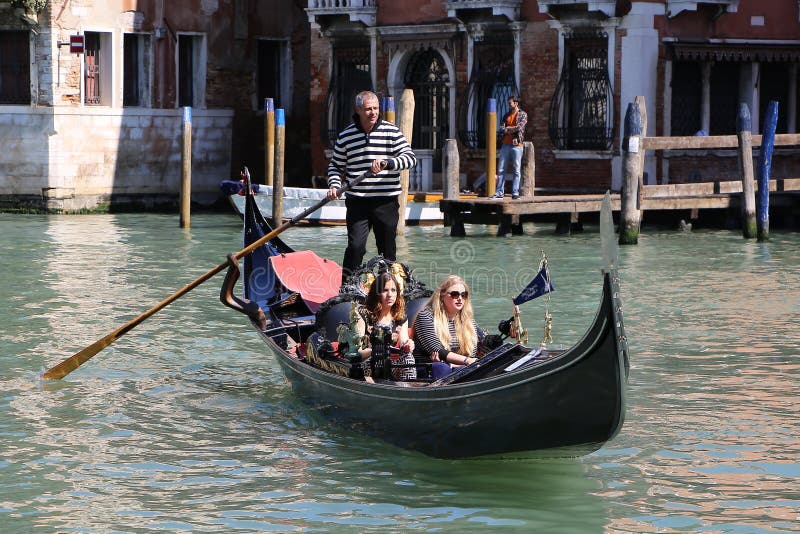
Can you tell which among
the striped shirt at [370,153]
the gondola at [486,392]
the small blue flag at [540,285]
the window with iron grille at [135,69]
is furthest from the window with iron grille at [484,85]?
the small blue flag at [540,285]

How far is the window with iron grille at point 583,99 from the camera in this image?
46.3ft

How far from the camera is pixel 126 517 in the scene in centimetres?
446

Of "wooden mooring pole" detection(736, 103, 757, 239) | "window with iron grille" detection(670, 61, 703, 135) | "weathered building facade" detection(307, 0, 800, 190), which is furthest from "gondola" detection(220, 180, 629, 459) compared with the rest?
"window with iron grille" detection(670, 61, 703, 135)

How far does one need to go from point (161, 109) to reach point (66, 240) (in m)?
3.95

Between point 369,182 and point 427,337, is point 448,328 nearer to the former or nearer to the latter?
point 427,337

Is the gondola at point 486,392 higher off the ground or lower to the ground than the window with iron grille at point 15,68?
lower

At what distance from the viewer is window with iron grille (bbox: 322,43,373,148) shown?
53.4 feet

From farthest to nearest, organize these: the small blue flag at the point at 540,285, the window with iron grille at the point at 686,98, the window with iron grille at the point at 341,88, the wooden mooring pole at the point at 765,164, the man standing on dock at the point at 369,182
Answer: the window with iron grille at the point at 341,88 → the window with iron grille at the point at 686,98 → the wooden mooring pole at the point at 765,164 → the man standing on dock at the point at 369,182 → the small blue flag at the point at 540,285

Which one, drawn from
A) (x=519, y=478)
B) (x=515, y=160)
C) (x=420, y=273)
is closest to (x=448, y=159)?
(x=515, y=160)

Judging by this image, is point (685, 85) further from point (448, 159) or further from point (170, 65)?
point (170, 65)

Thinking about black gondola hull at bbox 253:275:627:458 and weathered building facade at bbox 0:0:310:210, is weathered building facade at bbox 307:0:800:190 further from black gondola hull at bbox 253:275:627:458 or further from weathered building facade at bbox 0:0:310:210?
black gondola hull at bbox 253:275:627:458

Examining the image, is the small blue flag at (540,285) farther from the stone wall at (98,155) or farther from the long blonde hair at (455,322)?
the stone wall at (98,155)

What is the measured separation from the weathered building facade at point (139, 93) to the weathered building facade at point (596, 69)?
1.88m

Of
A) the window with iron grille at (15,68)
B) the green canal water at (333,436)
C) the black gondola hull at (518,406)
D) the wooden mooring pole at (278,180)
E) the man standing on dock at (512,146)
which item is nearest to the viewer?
the black gondola hull at (518,406)
